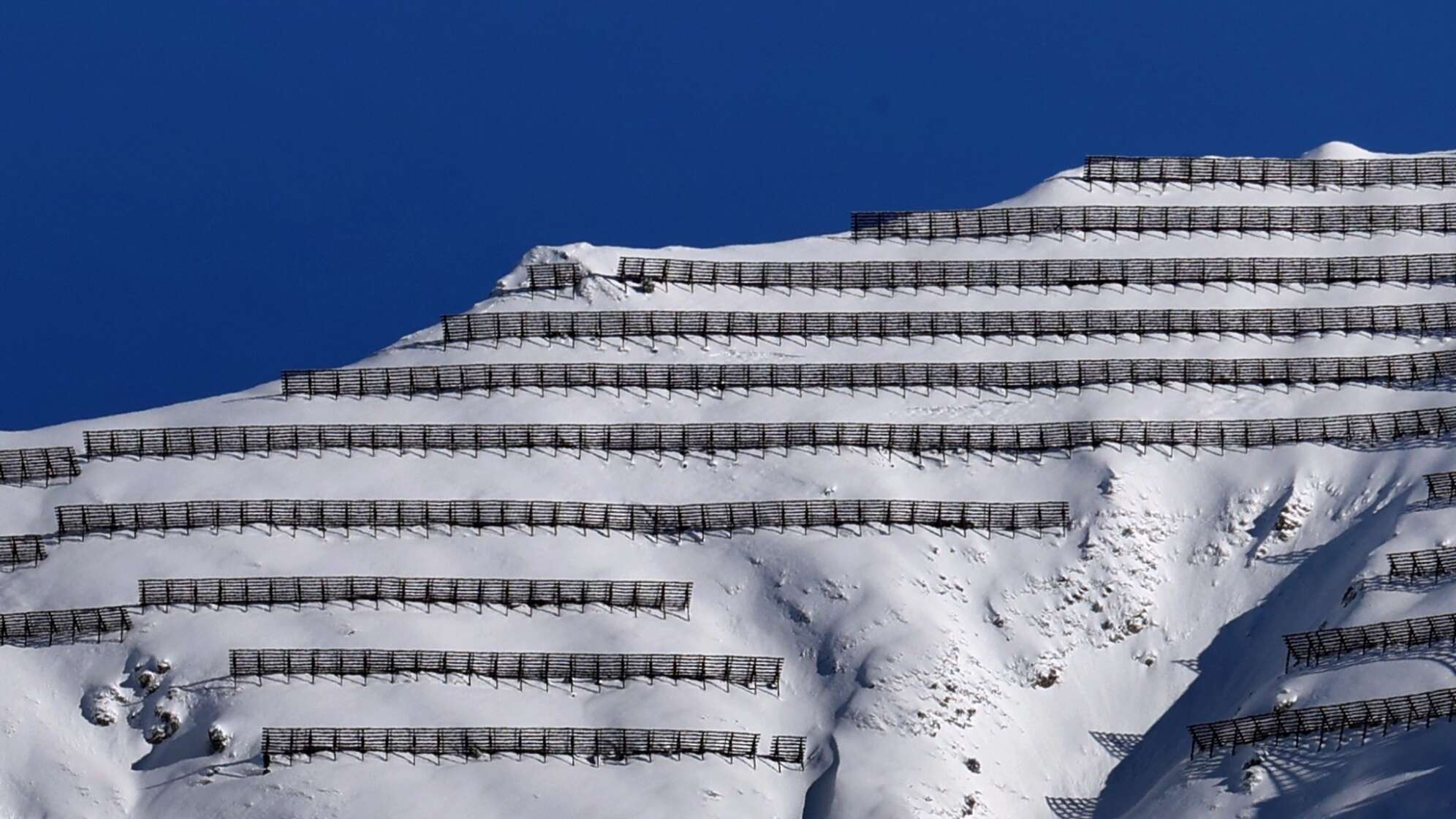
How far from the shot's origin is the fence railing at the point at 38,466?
150 metres

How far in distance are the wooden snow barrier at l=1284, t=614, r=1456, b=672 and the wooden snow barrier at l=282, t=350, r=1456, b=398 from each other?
18997 millimetres

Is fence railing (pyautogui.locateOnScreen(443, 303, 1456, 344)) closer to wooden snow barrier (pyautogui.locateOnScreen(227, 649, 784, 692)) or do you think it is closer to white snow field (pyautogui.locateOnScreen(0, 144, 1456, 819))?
white snow field (pyautogui.locateOnScreen(0, 144, 1456, 819))

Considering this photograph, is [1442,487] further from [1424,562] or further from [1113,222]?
[1113,222]

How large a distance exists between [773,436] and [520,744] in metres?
20.8

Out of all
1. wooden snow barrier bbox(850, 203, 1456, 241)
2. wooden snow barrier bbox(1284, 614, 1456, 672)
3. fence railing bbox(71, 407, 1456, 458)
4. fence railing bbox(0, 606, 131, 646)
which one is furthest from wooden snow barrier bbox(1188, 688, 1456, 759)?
fence railing bbox(0, 606, 131, 646)

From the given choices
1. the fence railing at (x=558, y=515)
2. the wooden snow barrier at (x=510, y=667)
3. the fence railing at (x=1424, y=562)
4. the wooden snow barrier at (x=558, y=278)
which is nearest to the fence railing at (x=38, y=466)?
the fence railing at (x=558, y=515)

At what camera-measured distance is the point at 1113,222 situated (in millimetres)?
162125

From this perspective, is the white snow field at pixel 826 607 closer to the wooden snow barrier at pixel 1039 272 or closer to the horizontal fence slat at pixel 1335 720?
the horizontal fence slat at pixel 1335 720

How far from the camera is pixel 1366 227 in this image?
530ft

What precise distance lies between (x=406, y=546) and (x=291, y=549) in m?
4.42

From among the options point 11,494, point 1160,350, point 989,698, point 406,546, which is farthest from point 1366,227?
point 11,494

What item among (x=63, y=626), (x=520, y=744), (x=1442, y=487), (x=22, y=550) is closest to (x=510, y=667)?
(x=520, y=744)

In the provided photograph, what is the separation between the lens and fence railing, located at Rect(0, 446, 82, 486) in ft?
492

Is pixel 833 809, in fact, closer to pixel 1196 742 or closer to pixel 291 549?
A: pixel 1196 742
